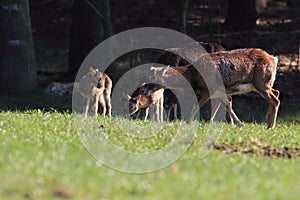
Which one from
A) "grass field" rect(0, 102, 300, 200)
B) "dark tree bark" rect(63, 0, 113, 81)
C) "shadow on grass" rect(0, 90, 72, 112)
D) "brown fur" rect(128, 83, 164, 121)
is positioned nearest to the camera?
"grass field" rect(0, 102, 300, 200)

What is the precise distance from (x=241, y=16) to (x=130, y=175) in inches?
888

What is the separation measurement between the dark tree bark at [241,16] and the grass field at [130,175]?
1924 cm

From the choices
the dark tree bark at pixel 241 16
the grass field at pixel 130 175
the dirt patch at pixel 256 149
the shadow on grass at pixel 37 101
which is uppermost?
the grass field at pixel 130 175

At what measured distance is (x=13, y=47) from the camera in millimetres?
20875

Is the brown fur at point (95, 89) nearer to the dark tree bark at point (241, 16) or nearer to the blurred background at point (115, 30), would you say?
the blurred background at point (115, 30)

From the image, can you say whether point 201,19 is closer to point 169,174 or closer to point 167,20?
point 167,20

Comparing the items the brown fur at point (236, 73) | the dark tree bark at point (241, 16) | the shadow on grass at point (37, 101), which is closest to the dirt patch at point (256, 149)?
the brown fur at point (236, 73)

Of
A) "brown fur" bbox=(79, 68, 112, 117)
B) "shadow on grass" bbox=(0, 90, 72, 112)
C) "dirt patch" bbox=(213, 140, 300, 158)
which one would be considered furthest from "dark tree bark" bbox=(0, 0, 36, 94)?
"dirt patch" bbox=(213, 140, 300, 158)

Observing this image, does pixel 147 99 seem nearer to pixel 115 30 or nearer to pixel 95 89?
pixel 95 89

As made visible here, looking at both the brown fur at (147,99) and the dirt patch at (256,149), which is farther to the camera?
the brown fur at (147,99)

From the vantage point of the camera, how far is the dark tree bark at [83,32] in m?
22.7

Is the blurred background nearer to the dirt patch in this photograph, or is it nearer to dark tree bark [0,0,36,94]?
dark tree bark [0,0,36,94]

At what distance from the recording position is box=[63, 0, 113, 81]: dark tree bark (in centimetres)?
2273

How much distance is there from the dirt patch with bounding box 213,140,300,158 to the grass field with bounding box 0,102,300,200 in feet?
0.10
